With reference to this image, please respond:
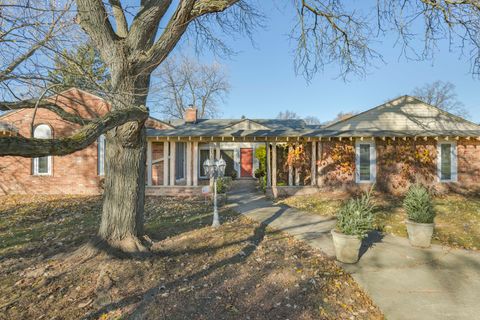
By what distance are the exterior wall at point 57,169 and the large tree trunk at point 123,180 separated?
8.80 meters

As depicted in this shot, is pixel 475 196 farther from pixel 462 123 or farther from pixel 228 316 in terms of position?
pixel 228 316

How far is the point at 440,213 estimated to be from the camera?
8.62 metres

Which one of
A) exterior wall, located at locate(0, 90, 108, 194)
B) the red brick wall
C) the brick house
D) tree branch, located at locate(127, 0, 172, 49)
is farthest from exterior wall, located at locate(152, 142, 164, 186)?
tree branch, located at locate(127, 0, 172, 49)

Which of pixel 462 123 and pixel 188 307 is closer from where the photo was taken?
pixel 188 307

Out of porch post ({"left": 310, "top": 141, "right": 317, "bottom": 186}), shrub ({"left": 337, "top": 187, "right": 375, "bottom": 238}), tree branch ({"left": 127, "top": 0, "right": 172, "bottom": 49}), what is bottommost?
shrub ({"left": 337, "top": 187, "right": 375, "bottom": 238})

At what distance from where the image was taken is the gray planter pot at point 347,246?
15.1ft

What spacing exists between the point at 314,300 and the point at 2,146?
373 cm

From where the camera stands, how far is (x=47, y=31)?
3.98 m

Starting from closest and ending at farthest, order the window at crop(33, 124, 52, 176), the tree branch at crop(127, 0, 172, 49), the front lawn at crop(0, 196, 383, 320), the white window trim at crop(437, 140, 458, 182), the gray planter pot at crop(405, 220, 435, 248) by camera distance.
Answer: the front lawn at crop(0, 196, 383, 320), the tree branch at crop(127, 0, 172, 49), the gray planter pot at crop(405, 220, 435, 248), the white window trim at crop(437, 140, 458, 182), the window at crop(33, 124, 52, 176)

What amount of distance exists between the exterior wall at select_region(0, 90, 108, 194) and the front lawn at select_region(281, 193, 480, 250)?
30.8 feet

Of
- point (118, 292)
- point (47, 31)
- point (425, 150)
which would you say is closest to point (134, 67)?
point (47, 31)

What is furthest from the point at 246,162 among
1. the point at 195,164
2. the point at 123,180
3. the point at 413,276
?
the point at 413,276

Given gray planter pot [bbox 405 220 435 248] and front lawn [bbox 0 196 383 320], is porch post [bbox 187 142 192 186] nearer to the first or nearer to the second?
front lawn [bbox 0 196 383 320]

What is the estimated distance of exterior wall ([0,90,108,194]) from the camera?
504 inches
